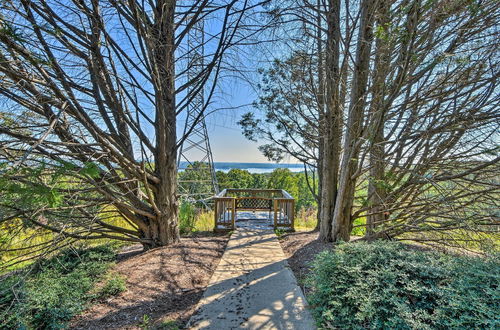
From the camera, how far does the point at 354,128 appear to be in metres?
3.97

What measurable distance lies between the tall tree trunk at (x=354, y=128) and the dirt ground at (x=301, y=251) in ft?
1.38

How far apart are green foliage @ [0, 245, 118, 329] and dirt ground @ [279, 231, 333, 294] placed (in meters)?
2.60

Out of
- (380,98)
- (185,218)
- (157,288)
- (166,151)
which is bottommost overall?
(157,288)

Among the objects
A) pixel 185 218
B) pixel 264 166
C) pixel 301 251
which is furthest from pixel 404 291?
pixel 264 166

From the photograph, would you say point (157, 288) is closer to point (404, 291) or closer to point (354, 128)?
point (404, 291)

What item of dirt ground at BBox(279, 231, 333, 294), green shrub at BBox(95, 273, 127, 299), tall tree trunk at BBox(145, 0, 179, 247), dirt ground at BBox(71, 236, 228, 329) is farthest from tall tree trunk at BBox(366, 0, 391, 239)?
green shrub at BBox(95, 273, 127, 299)

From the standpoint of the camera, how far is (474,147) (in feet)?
10.3

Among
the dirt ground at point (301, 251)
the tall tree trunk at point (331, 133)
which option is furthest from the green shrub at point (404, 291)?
the tall tree trunk at point (331, 133)

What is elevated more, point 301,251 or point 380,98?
point 380,98

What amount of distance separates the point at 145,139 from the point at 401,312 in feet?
13.0

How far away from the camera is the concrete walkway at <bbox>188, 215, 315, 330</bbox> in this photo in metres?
2.33

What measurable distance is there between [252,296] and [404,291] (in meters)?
1.75

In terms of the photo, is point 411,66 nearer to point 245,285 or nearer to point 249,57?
point 249,57

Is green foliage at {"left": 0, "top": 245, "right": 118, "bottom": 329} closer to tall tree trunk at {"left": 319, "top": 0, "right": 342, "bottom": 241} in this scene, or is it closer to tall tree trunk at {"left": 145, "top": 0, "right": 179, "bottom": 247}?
tall tree trunk at {"left": 145, "top": 0, "right": 179, "bottom": 247}
